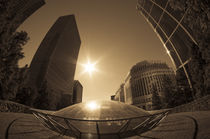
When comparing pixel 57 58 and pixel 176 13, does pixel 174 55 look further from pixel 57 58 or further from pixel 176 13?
pixel 57 58

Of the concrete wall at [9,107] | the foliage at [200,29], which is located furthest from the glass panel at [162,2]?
the concrete wall at [9,107]

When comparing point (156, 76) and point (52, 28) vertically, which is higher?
point (52, 28)

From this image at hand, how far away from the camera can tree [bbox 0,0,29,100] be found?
10.5m

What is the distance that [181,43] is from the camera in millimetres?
24125

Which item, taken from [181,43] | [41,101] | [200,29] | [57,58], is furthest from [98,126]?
[57,58]

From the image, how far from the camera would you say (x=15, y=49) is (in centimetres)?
1246

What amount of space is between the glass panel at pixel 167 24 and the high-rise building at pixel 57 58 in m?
65.7

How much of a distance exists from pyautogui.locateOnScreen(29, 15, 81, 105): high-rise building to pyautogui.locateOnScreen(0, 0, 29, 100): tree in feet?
178

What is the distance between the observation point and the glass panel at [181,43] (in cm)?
2231

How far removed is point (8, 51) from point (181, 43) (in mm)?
33768

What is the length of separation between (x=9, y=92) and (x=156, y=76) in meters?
79.5

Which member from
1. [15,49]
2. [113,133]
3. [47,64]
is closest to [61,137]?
[113,133]

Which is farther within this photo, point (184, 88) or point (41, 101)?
point (41, 101)

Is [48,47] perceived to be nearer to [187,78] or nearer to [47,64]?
[47,64]
